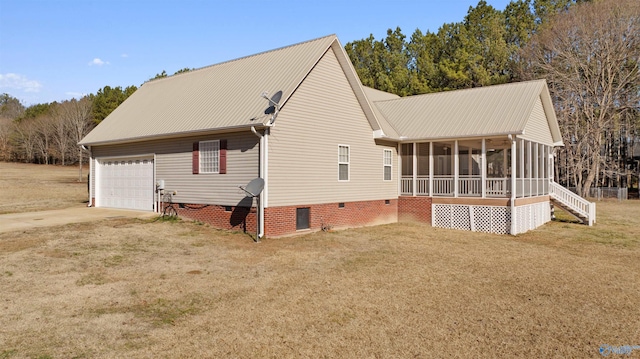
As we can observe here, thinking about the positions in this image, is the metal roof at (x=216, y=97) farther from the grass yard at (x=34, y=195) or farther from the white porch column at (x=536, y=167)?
the white porch column at (x=536, y=167)

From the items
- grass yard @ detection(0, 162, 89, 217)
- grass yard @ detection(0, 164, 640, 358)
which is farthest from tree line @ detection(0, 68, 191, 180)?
grass yard @ detection(0, 164, 640, 358)

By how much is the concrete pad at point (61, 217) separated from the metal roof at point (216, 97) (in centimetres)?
294

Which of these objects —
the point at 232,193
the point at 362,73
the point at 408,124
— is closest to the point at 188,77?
the point at 232,193

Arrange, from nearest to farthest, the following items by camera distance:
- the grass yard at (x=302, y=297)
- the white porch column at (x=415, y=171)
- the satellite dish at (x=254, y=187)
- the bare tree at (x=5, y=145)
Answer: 1. the grass yard at (x=302, y=297)
2. the satellite dish at (x=254, y=187)
3. the white porch column at (x=415, y=171)
4. the bare tree at (x=5, y=145)

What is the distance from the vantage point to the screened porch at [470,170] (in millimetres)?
17375

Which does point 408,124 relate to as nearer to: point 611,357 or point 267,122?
point 267,122

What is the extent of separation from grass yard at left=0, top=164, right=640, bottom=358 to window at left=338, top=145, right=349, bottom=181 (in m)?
3.31

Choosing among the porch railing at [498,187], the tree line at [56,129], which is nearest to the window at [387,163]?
the porch railing at [498,187]

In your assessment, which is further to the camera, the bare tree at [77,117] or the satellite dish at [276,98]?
the bare tree at [77,117]

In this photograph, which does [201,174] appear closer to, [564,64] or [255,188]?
[255,188]

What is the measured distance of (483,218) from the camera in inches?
688

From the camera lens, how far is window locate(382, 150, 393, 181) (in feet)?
62.7

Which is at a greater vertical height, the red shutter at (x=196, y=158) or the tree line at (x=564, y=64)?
the tree line at (x=564, y=64)

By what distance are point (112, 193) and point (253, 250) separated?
10651 mm
